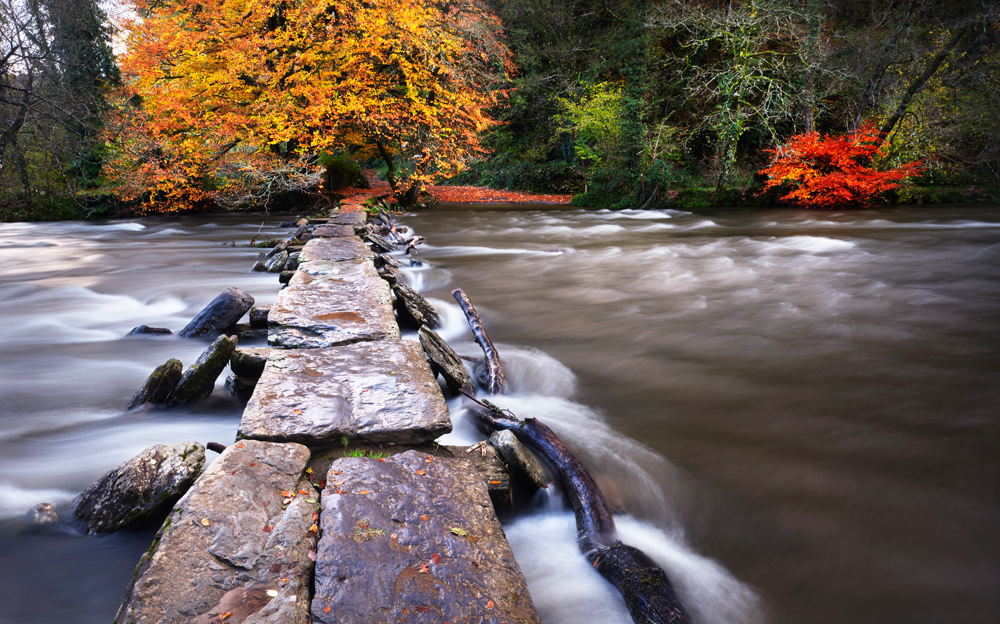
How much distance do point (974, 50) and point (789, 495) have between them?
17.7 metres

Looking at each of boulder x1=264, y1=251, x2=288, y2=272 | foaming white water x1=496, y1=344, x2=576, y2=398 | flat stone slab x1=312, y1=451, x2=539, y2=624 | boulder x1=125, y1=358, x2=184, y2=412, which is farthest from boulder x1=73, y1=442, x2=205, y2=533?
boulder x1=264, y1=251, x2=288, y2=272

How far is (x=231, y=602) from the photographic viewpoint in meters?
1.54

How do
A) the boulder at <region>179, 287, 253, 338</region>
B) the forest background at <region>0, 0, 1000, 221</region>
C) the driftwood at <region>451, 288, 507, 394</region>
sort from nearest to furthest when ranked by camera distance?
the driftwood at <region>451, 288, 507, 394</region>
the boulder at <region>179, 287, 253, 338</region>
the forest background at <region>0, 0, 1000, 221</region>

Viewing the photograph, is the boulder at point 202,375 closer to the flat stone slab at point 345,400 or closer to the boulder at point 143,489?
the flat stone slab at point 345,400

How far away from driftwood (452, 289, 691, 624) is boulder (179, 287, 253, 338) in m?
2.59

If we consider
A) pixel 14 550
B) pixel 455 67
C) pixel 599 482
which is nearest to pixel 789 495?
pixel 599 482

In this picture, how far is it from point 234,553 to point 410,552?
1.84 feet

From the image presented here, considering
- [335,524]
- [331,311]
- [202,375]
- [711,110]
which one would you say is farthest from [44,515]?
[711,110]

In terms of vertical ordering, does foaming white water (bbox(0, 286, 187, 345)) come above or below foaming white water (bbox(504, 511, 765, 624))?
above

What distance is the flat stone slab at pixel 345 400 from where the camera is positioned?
245 centimetres

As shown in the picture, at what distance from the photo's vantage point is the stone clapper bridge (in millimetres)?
1555

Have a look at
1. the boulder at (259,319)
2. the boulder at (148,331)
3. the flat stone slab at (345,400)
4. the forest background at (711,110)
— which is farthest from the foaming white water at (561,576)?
the forest background at (711,110)

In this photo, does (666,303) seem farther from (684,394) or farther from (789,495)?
(789,495)

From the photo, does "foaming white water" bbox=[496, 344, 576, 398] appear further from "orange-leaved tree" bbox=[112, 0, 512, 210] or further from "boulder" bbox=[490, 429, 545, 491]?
"orange-leaved tree" bbox=[112, 0, 512, 210]
